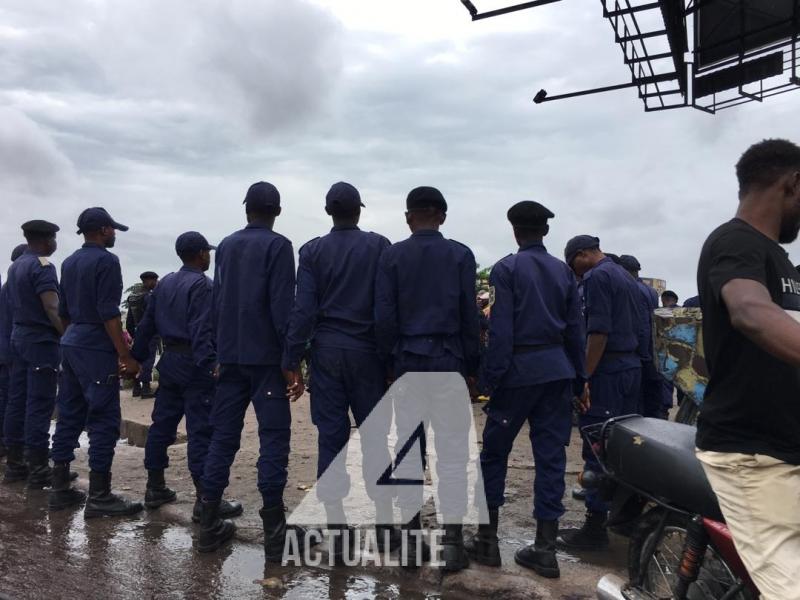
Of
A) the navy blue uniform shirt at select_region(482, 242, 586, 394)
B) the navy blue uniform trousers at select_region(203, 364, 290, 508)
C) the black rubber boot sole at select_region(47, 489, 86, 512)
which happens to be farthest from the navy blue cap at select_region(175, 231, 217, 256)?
the navy blue uniform shirt at select_region(482, 242, 586, 394)

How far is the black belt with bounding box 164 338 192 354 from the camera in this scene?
18.8 ft

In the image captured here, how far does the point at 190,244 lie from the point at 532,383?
3.04m

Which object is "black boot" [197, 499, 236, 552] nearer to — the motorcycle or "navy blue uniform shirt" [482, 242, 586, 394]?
"navy blue uniform shirt" [482, 242, 586, 394]

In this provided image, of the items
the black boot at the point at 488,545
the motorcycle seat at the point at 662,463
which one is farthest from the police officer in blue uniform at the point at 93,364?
the motorcycle seat at the point at 662,463

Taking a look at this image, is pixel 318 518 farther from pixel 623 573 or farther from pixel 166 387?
pixel 623 573

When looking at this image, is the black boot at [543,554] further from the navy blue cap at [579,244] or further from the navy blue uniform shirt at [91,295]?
the navy blue uniform shirt at [91,295]

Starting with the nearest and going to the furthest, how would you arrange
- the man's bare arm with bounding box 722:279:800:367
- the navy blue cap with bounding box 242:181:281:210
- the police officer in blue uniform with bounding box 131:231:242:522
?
1. the man's bare arm with bounding box 722:279:800:367
2. the navy blue cap with bounding box 242:181:281:210
3. the police officer in blue uniform with bounding box 131:231:242:522

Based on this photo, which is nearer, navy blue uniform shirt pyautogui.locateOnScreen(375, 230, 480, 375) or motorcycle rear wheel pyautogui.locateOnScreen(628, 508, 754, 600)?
motorcycle rear wheel pyautogui.locateOnScreen(628, 508, 754, 600)

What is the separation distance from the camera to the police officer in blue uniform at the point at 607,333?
16.9 feet

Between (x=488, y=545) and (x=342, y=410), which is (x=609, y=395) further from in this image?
(x=342, y=410)

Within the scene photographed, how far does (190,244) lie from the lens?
588 cm

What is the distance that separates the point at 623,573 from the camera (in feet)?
14.3

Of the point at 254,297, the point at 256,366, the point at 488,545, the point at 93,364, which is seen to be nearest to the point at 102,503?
the point at 93,364

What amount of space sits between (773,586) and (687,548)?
0.54 meters
